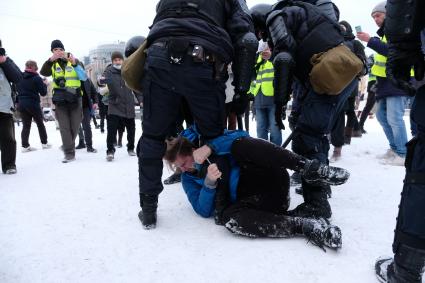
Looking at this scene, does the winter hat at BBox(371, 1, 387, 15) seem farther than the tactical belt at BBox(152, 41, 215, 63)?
Yes

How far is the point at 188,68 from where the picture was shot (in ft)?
6.13

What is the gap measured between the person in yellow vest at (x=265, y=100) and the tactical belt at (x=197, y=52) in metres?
2.44

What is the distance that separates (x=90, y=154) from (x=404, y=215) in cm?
519

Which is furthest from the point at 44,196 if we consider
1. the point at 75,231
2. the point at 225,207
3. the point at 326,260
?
the point at 326,260

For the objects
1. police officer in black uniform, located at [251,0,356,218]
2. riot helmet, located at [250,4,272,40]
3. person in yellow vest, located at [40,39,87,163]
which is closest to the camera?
police officer in black uniform, located at [251,0,356,218]

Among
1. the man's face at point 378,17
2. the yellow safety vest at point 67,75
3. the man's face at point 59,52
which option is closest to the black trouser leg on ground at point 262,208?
the man's face at point 378,17

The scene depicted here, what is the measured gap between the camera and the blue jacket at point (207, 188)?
2055 millimetres

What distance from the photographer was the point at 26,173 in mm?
4098

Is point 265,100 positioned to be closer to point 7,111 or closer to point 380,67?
point 380,67

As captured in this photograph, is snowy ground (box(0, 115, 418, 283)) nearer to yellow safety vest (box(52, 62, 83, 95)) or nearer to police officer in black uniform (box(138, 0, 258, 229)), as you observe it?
A: police officer in black uniform (box(138, 0, 258, 229))

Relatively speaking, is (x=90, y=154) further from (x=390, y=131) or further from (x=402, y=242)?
(x=402, y=242)

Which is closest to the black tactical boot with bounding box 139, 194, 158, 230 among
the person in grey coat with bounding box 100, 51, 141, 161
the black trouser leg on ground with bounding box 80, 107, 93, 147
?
the person in grey coat with bounding box 100, 51, 141, 161

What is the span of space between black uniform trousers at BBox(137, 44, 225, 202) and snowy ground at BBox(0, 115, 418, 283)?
0.41 meters

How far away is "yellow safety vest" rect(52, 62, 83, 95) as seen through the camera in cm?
493
